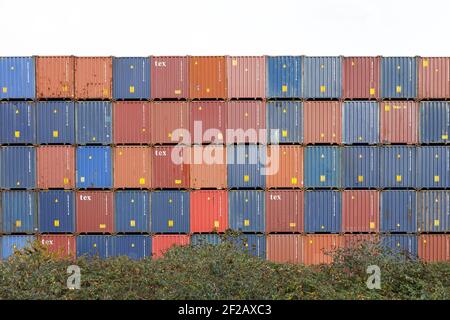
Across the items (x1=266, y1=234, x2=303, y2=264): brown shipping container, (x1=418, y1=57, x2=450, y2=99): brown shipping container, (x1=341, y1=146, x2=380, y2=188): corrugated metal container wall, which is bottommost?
(x1=266, y1=234, x2=303, y2=264): brown shipping container

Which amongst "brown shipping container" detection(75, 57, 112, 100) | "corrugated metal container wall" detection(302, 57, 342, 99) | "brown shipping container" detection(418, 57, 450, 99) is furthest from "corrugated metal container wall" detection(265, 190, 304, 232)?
"brown shipping container" detection(75, 57, 112, 100)

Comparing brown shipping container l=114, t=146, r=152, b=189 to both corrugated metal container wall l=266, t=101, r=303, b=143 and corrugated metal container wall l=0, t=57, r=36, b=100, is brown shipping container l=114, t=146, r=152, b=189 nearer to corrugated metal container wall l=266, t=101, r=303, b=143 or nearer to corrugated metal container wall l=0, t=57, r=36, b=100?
corrugated metal container wall l=0, t=57, r=36, b=100

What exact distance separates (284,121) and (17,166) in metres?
14.9

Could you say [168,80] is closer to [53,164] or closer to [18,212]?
[53,164]

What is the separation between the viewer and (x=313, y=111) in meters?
25.7

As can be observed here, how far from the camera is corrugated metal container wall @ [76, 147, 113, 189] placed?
25.6 m

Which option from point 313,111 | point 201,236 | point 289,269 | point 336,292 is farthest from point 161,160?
point 336,292

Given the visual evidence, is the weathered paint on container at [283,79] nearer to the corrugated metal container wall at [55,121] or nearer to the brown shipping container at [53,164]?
the corrugated metal container wall at [55,121]

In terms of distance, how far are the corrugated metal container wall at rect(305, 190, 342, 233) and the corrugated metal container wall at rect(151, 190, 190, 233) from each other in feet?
22.1

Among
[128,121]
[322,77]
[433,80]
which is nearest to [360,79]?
[322,77]

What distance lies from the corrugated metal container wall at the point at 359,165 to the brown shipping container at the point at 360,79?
9.83ft

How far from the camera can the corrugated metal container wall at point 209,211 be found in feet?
84.2

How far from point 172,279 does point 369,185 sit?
48.2ft

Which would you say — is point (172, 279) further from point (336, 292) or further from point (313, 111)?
point (313, 111)
